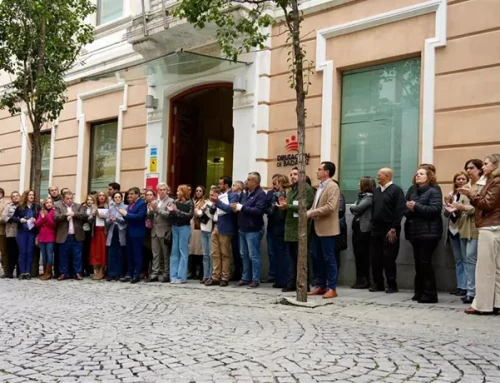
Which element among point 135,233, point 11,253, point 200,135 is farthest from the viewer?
point 200,135

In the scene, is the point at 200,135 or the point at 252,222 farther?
the point at 200,135

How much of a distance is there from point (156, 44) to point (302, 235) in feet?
24.6

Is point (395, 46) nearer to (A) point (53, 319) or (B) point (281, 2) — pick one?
(B) point (281, 2)

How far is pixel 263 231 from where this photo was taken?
1028cm

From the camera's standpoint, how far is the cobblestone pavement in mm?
4445

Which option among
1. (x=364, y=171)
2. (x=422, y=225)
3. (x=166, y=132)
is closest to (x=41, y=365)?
(x=422, y=225)

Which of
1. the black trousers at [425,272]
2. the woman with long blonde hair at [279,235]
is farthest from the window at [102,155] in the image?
the black trousers at [425,272]

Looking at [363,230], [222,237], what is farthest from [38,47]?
[363,230]

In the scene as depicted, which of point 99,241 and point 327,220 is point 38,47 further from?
point 327,220

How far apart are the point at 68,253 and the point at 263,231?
422 centimetres

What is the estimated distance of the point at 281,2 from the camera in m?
7.85

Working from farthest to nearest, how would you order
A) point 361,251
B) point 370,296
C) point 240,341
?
point 361,251 → point 370,296 → point 240,341

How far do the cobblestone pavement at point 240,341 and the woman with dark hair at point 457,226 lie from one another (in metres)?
0.90

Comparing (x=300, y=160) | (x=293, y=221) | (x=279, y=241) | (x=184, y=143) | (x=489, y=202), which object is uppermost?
(x=184, y=143)
